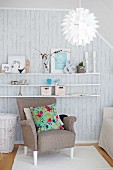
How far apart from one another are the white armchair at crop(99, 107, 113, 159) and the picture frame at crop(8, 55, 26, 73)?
1614 millimetres

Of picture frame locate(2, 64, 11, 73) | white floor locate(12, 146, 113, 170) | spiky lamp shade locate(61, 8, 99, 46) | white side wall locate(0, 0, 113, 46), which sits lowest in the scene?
white floor locate(12, 146, 113, 170)

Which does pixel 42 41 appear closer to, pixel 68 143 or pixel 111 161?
pixel 68 143

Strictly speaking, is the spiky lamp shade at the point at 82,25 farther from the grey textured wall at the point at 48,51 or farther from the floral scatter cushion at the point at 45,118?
the grey textured wall at the point at 48,51

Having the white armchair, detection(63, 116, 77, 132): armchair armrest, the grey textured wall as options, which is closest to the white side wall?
the grey textured wall

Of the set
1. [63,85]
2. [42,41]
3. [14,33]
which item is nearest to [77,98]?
[63,85]

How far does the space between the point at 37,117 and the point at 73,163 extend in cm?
85

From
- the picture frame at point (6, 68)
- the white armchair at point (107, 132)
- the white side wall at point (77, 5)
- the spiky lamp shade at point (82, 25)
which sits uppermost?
the white side wall at point (77, 5)

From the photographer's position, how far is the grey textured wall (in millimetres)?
5961

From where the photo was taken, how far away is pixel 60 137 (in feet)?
16.4

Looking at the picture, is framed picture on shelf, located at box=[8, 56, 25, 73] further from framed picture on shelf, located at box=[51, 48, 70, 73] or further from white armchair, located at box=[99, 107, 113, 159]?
white armchair, located at box=[99, 107, 113, 159]

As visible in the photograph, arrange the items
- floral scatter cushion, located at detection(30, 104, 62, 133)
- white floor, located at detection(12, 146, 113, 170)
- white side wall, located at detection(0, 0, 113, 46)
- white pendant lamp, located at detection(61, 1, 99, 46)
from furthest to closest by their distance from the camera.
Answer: white side wall, located at detection(0, 0, 113, 46) < floral scatter cushion, located at detection(30, 104, 62, 133) < white floor, located at detection(12, 146, 113, 170) < white pendant lamp, located at detection(61, 1, 99, 46)

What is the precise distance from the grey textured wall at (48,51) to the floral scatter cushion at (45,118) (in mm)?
812

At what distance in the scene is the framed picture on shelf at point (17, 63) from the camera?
5.93 meters

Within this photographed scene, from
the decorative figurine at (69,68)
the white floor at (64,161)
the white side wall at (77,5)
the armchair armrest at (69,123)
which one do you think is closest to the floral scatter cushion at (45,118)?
the armchair armrest at (69,123)
